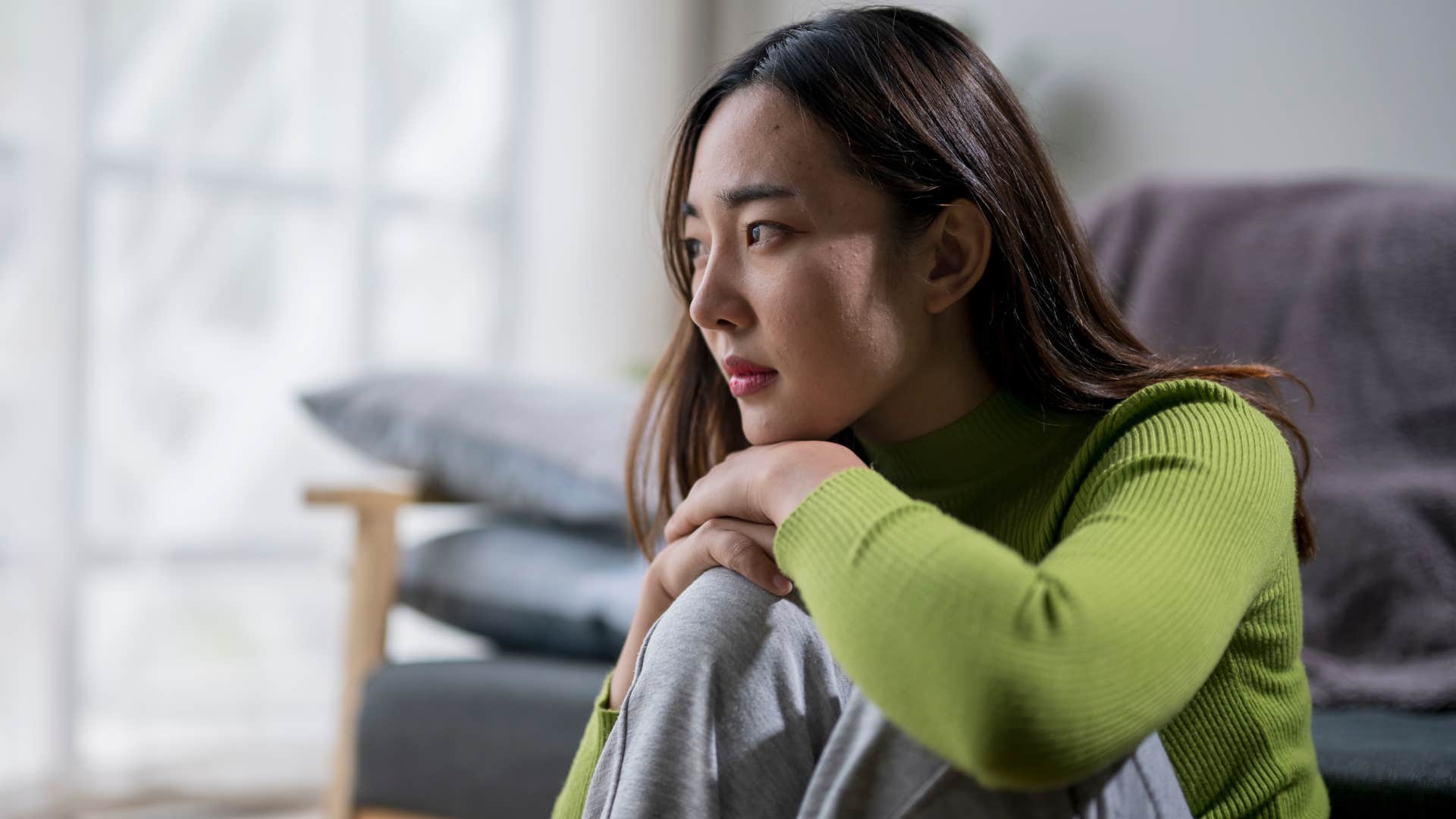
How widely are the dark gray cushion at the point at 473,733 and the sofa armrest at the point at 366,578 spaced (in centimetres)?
9

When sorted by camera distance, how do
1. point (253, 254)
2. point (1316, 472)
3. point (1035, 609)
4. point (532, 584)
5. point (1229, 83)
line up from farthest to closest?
point (253, 254)
point (1229, 83)
point (532, 584)
point (1316, 472)
point (1035, 609)

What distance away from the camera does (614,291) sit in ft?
9.60

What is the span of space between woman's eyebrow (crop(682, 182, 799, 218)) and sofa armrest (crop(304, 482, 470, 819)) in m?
1.01

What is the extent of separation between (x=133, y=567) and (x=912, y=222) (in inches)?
71.6

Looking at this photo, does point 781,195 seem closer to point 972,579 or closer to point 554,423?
point 972,579

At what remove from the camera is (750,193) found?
34.5 inches

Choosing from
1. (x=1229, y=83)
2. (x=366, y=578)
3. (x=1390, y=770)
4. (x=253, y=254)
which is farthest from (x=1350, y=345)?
(x=253, y=254)

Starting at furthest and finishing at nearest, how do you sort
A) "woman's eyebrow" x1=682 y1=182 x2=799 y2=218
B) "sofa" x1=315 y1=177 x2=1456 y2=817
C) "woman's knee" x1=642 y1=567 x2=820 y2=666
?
1. "sofa" x1=315 y1=177 x2=1456 y2=817
2. "woman's eyebrow" x1=682 y1=182 x2=799 y2=218
3. "woman's knee" x1=642 y1=567 x2=820 y2=666

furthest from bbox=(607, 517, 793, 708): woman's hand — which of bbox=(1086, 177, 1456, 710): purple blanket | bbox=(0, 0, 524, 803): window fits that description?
bbox=(0, 0, 524, 803): window

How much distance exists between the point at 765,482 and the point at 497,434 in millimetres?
1008

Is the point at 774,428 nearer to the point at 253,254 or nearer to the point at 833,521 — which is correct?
the point at 833,521

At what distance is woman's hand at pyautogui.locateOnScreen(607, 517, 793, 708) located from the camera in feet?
2.68

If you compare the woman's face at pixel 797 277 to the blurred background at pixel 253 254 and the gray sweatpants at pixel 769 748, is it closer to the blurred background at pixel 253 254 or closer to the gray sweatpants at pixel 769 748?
the gray sweatpants at pixel 769 748

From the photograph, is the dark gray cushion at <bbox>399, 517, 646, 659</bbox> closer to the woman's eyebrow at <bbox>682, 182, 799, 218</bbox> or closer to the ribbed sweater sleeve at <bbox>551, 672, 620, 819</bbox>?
the ribbed sweater sleeve at <bbox>551, 672, 620, 819</bbox>
